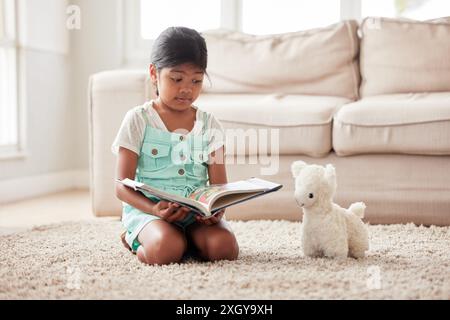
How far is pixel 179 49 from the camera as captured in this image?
1.65 m

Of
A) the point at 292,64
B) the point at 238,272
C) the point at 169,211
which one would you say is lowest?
the point at 238,272

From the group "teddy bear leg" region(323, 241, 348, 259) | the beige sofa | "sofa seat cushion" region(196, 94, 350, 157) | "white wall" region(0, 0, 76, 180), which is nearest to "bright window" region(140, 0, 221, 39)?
"white wall" region(0, 0, 76, 180)

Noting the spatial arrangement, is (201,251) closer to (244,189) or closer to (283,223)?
(244,189)

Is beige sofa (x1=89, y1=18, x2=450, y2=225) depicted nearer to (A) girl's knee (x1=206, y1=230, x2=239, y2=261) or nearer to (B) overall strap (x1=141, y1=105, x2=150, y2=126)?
(B) overall strap (x1=141, y1=105, x2=150, y2=126)

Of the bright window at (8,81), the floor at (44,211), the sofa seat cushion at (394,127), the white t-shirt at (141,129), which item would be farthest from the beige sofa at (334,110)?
the bright window at (8,81)

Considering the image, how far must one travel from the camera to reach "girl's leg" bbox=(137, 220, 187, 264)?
1.56 metres

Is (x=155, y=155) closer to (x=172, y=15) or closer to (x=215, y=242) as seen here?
(x=215, y=242)

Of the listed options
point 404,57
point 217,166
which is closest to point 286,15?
point 404,57

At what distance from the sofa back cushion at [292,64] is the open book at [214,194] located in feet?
4.18

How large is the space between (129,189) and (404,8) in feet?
7.63

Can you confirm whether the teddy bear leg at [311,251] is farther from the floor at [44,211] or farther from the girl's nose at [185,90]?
the floor at [44,211]
